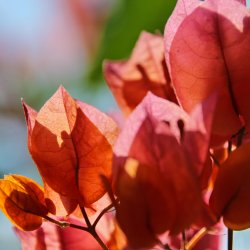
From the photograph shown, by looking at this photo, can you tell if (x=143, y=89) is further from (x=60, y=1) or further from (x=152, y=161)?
(x=60, y=1)

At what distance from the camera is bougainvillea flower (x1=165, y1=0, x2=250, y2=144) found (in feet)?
1.53

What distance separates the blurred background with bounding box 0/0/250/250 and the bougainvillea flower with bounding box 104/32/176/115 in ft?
1.49

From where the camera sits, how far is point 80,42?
1.22 metres

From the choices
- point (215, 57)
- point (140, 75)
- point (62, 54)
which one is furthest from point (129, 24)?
point (215, 57)

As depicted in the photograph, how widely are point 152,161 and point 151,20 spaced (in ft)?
2.38

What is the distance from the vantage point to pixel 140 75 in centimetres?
58

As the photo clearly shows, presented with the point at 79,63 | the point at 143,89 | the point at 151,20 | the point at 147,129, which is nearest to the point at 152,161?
the point at 147,129

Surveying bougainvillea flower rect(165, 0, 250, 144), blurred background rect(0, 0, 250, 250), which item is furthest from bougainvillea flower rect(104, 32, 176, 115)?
blurred background rect(0, 0, 250, 250)

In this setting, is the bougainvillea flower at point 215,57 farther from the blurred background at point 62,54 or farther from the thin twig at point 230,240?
the blurred background at point 62,54

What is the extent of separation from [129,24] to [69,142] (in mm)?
684

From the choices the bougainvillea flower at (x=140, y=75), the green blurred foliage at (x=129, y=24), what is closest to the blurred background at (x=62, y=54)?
the green blurred foliage at (x=129, y=24)

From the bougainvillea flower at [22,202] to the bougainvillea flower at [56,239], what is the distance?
6 centimetres

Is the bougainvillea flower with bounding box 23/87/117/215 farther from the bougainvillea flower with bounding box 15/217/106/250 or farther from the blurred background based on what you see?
the blurred background

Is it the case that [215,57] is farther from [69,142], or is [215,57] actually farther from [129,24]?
[129,24]
